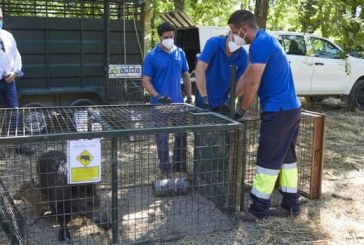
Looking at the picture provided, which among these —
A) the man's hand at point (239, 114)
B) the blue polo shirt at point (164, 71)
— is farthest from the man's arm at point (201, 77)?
the blue polo shirt at point (164, 71)

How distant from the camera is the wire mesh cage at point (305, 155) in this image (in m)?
4.48

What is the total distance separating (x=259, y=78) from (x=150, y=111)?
106 cm

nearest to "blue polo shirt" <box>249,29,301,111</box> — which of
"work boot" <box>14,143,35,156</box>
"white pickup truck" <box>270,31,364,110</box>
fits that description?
"work boot" <box>14,143,35,156</box>

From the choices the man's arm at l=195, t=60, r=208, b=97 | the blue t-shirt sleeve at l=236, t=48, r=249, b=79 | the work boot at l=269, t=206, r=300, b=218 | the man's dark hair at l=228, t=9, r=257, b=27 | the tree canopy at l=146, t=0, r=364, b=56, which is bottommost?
the work boot at l=269, t=206, r=300, b=218

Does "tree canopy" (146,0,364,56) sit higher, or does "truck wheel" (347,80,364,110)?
"tree canopy" (146,0,364,56)

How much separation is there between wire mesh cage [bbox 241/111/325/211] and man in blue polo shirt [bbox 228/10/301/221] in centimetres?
35

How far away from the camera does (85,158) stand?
129 inches

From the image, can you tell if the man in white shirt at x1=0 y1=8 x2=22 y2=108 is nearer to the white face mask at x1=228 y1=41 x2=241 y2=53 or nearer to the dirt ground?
the white face mask at x1=228 y1=41 x2=241 y2=53

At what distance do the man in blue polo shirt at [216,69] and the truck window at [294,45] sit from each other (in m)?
6.21

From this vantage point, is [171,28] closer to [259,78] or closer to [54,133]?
[259,78]

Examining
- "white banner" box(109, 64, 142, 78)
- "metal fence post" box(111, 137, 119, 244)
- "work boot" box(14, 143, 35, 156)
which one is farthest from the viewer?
"white banner" box(109, 64, 142, 78)

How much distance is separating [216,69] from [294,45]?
21.1 ft

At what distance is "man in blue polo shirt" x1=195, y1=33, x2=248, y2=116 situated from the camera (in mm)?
4477

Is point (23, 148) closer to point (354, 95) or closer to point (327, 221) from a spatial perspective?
point (327, 221)
